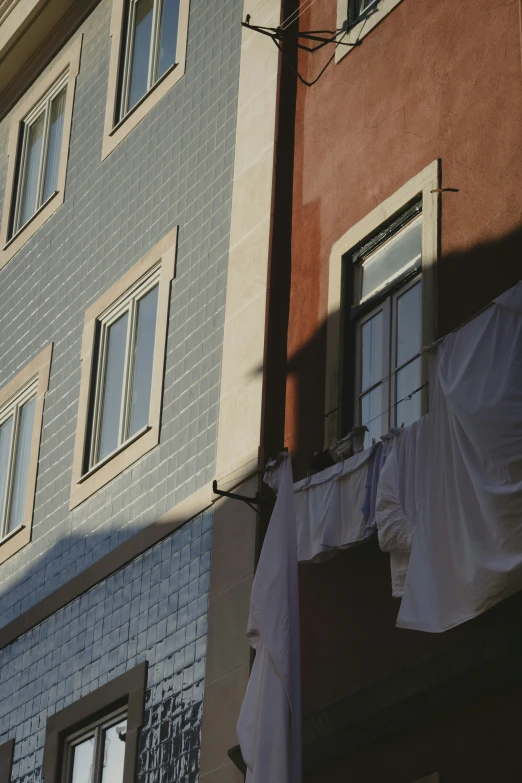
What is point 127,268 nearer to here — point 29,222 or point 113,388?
point 113,388

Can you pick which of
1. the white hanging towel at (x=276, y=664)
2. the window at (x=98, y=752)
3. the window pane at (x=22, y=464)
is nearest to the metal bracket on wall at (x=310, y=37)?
the white hanging towel at (x=276, y=664)

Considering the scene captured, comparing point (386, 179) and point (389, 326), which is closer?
point (389, 326)

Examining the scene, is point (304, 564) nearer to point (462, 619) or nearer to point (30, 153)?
point (462, 619)

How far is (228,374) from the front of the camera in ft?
45.3

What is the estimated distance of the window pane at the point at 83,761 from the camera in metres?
14.2

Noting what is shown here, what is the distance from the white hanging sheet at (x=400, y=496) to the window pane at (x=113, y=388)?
542 cm

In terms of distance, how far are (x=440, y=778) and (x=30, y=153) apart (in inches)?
511

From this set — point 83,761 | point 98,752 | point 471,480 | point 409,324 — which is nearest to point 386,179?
point 409,324

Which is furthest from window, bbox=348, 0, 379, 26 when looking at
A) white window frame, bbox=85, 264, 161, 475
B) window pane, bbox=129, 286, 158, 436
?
window pane, bbox=129, 286, 158, 436

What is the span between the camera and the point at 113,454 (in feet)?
50.4

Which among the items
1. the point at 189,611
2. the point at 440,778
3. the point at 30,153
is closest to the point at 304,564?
the point at 189,611

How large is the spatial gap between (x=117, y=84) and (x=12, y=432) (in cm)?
427

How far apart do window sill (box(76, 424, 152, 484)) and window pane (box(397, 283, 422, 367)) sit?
3.52 metres

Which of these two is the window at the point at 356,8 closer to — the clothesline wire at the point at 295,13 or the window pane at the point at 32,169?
the clothesline wire at the point at 295,13
